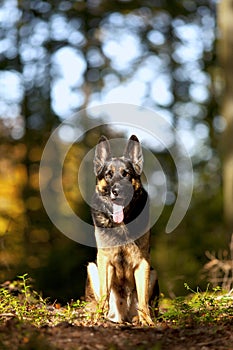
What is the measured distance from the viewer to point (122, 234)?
6.30 meters

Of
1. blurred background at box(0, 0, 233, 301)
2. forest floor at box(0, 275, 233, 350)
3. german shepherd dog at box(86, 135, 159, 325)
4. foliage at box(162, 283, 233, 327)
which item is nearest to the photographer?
forest floor at box(0, 275, 233, 350)

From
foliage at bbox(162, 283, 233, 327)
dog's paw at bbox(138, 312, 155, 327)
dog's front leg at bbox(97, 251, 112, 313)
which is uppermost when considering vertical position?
dog's front leg at bbox(97, 251, 112, 313)

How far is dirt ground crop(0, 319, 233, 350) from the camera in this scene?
441cm

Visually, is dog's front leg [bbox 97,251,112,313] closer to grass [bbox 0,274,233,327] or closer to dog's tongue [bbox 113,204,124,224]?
grass [bbox 0,274,233,327]

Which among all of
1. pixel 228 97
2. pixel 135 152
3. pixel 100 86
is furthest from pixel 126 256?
pixel 100 86

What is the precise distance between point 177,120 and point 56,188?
3.97 m


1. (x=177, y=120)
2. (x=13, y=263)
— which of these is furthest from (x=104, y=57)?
(x=13, y=263)

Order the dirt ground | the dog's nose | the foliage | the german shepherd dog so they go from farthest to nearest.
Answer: the german shepherd dog < the dog's nose < the foliage < the dirt ground

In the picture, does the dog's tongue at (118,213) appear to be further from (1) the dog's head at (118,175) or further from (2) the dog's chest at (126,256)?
(2) the dog's chest at (126,256)

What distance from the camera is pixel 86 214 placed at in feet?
44.3

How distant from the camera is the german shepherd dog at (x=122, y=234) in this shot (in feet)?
20.4

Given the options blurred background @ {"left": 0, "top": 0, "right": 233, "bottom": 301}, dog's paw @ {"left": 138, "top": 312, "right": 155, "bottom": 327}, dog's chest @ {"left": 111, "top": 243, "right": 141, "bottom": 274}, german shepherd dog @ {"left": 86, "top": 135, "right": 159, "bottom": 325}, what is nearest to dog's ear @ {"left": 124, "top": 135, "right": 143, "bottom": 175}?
german shepherd dog @ {"left": 86, "top": 135, "right": 159, "bottom": 325}

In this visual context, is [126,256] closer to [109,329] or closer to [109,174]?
[109,174]

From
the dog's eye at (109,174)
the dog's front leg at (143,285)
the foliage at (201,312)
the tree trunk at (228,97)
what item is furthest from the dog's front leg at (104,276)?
the tree trunk at (228,97)
